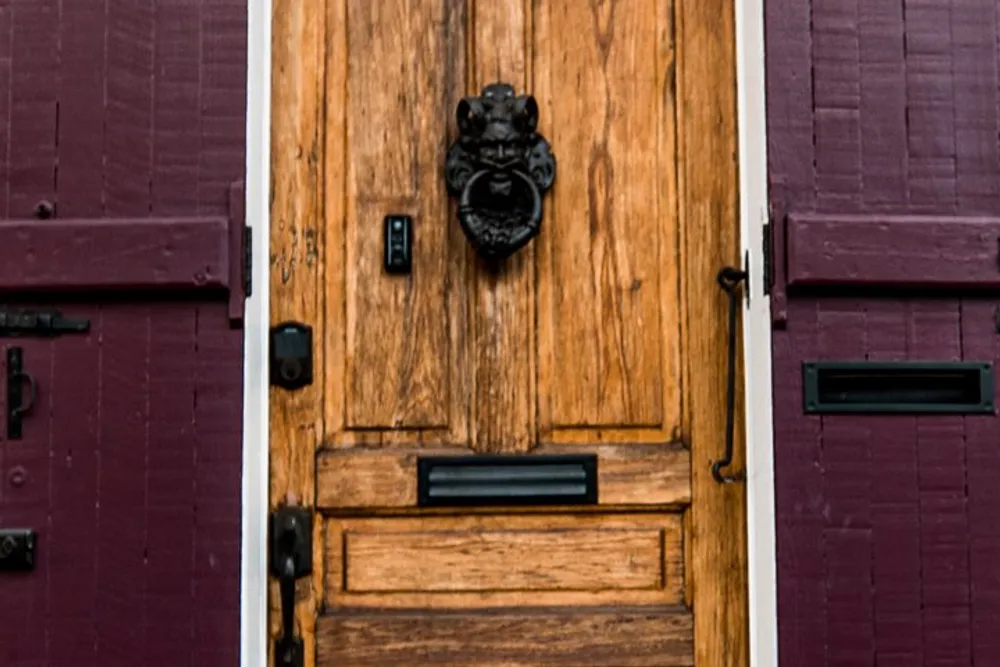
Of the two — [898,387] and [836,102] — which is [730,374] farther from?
[836,102]

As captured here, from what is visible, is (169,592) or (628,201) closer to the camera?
(169,592)

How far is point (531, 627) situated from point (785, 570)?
0.56 meters

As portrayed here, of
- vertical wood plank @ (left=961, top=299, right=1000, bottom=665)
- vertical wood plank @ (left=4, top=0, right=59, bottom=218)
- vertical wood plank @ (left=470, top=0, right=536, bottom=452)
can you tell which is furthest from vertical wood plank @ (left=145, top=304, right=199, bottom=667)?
vertical wood plank @ (left=961, top=299, right=1000, bottom=665)

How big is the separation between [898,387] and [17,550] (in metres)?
1.91

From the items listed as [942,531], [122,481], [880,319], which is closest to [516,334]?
[880,319]

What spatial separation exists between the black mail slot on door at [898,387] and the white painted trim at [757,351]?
0.11 meters

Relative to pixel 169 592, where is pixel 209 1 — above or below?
above

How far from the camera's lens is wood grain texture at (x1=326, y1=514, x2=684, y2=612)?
258 cm

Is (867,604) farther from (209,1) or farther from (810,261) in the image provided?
(209,1)

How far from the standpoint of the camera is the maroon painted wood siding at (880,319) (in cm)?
249

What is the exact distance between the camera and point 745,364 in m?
2.61

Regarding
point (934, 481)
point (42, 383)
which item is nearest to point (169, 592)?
point (42, 383)

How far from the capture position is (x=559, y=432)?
103 inches


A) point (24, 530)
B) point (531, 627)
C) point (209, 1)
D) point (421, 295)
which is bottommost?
point (531, 627)
